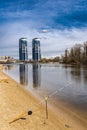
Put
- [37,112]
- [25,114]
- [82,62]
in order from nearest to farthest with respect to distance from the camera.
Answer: [25,114] < [37,112] < [82,62]

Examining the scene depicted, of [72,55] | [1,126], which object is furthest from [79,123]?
[72,55]

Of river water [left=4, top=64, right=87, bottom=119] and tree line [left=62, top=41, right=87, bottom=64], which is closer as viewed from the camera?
river water [left=4, top=64, right=87, bottom=119]

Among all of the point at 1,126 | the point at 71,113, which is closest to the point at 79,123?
the point at 71,113

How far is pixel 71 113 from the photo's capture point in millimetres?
15523

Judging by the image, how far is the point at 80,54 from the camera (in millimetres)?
155875

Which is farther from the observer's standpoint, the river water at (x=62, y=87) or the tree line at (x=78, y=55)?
the tree line at (x=78, y=55)

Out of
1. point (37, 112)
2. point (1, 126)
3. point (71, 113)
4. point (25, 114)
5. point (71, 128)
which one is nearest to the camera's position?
point (1, 126)

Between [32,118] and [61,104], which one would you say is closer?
[32,118]

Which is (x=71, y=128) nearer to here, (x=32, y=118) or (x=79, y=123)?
(x=79, y=123)

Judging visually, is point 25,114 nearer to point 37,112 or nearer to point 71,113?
point 37,112

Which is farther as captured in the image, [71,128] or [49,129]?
[71,128]

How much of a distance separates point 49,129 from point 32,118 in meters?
1.66

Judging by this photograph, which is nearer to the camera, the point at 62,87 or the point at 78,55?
the point at 62,87

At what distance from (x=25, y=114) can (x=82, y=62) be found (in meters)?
142
